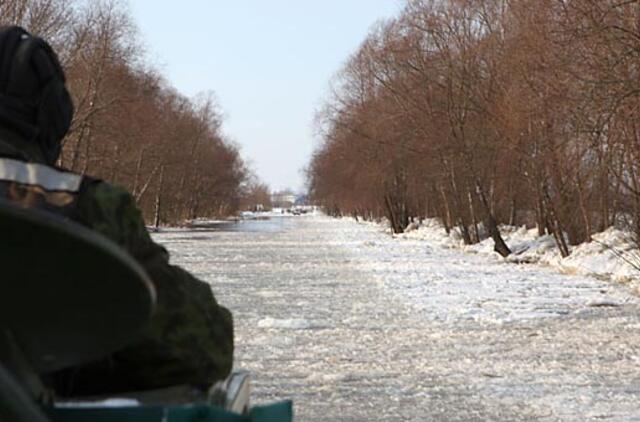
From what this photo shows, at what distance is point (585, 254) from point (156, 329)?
21.7 metres

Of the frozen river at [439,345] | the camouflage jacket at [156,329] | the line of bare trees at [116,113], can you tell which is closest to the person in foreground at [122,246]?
the camouflage jacket at [156,329]

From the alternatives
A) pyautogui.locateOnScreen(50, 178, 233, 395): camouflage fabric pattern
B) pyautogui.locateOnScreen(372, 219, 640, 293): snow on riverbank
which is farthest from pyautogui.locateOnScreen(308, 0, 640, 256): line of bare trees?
pyautogui.locateOnScreen(50, 178, 233, 395): camouflage fabric pattern

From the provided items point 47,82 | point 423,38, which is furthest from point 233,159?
point 47,82

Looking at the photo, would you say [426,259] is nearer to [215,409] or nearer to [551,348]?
→ [551,348]

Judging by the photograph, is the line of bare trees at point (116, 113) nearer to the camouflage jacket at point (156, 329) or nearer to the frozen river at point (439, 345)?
the frozen river at point (439, 345)

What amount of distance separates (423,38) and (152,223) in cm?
3869

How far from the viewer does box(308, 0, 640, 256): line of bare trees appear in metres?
15.6

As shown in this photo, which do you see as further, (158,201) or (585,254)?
(158,201)

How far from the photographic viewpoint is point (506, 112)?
2506 cm

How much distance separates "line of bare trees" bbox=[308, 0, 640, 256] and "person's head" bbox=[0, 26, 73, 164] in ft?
44.2

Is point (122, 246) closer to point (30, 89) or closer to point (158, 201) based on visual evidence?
point (30, 89)

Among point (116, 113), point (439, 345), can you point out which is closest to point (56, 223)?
point (439, 345)

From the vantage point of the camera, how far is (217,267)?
23.6m

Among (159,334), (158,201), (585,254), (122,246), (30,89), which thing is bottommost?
(585,254)
